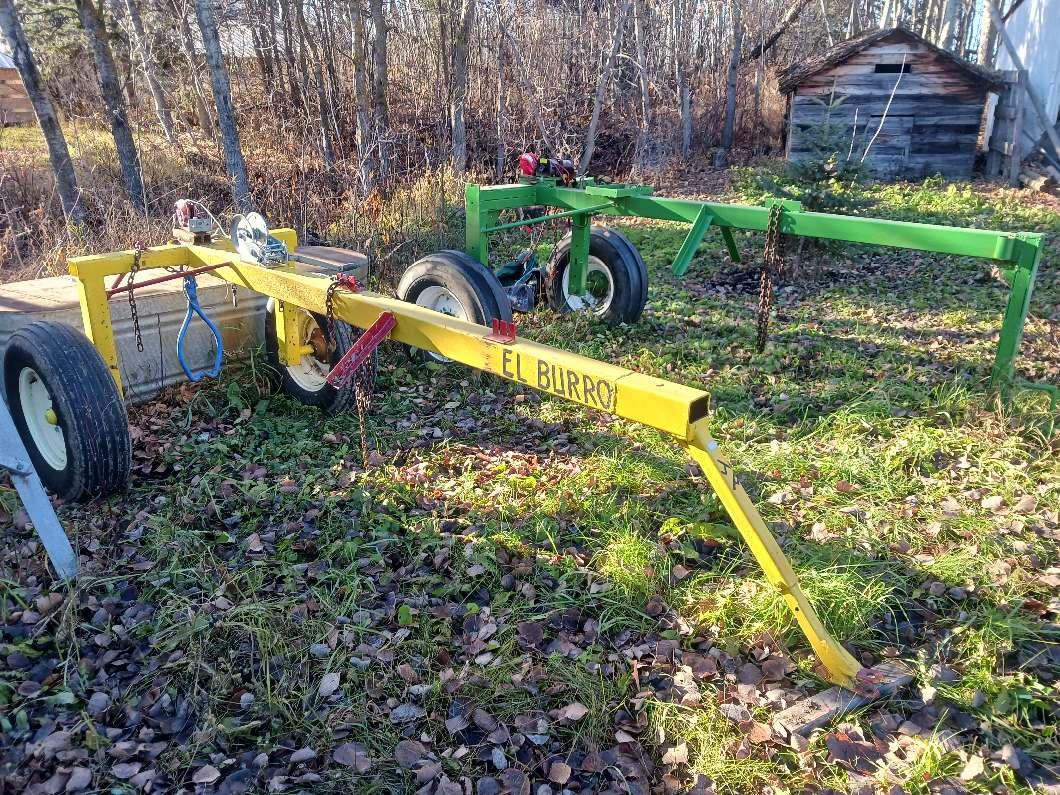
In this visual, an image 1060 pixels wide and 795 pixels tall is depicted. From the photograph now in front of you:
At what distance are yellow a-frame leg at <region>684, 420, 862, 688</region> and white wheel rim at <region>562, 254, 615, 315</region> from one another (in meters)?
4.28

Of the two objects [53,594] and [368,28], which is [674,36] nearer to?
[368,28]

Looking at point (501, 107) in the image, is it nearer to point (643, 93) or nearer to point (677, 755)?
point (643, 93)

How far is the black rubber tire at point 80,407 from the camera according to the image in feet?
12.8

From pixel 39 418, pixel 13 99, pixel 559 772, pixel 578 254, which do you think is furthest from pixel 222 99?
pixel 13 99

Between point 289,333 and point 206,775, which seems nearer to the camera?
point 206,775

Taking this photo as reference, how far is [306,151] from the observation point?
37.1 ft

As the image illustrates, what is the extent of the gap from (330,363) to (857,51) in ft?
41.6

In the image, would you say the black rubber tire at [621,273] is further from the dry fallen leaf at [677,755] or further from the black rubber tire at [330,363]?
the dry fallen leaf at [677,755]

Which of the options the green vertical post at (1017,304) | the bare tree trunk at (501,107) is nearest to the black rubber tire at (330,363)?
the green vertical post at (1017,304)

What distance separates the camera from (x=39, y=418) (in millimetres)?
4387

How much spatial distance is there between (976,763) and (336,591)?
2.57 m

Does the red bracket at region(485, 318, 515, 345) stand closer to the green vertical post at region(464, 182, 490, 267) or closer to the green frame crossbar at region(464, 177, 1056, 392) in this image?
the green frame crossbar at region(464, 177, 1056, 392)

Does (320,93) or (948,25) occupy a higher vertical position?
(948,25)

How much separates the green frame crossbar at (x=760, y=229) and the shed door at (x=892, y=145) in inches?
347
